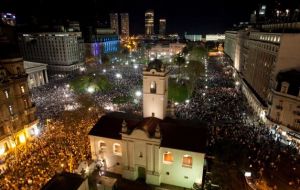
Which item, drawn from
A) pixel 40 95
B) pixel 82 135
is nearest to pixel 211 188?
pixel 82 135

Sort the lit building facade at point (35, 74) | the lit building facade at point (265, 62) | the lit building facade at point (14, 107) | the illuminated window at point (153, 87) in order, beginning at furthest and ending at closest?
1. the lit building facade at point (35, 74)
2. the lit building facade at point (265, 62)
3. the lit building facade at point (14, 107)
4. the illuminated window at point (153, 87)

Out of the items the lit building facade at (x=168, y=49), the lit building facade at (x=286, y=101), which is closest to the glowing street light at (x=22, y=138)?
the lit building facade at (x=286, y=101)

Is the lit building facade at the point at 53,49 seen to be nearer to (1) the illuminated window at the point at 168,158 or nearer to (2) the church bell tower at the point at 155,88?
(2) the church bell tower at the point at 155,88

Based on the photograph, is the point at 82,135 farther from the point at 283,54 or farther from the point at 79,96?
the point at 283,54

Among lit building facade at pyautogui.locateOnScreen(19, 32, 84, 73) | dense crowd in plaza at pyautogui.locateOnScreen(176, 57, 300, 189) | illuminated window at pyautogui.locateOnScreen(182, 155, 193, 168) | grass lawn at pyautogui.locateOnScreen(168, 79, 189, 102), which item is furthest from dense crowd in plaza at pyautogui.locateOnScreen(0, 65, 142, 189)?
lit building facade at pyautogui.locateOnScreen(19, 32, 84, 73)

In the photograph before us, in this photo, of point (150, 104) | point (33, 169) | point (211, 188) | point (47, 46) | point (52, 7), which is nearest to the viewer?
point (211, 188)
